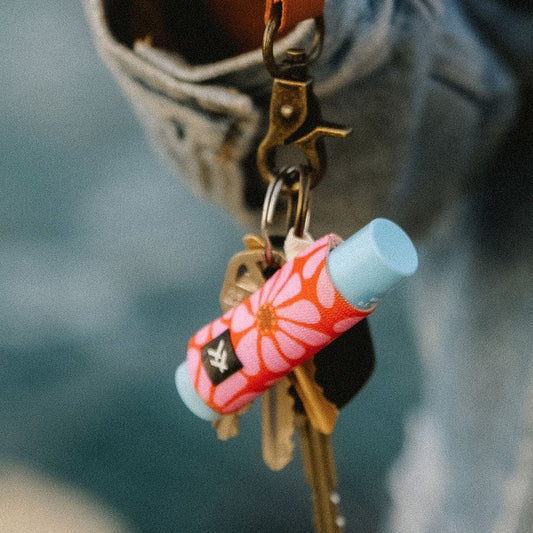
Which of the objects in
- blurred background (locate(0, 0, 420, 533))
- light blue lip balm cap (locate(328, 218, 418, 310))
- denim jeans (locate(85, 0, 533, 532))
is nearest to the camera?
light blue lip balm cap (locate(328, 218, 418, 310))

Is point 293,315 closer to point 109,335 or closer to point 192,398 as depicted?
point 192,398

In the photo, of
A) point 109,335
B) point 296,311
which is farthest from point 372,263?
point 109,335

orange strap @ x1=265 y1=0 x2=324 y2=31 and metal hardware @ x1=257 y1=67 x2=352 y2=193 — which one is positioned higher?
orange strap @ x1=265 y1=0 x2=324 y2=31

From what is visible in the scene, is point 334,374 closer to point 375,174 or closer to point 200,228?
point 375,174

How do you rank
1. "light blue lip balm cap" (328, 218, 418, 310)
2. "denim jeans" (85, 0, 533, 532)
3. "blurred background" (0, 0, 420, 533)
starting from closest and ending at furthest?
1. "light blue lip balm cap" (328, 218, 418, 310)
2. "denim jeans" (85, 0, 533, 532)
3. "blurred background" (0, 0, 420, 533)

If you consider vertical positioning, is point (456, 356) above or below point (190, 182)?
below

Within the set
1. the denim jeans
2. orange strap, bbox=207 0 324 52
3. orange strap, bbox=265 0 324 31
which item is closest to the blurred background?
the denim jeans

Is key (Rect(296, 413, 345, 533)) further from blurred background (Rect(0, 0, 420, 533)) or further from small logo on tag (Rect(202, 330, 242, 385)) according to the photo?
blurred background (Rect(0, 0, 420, 533))

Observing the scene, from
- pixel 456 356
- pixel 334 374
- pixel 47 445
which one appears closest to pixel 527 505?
pixel 456 356
